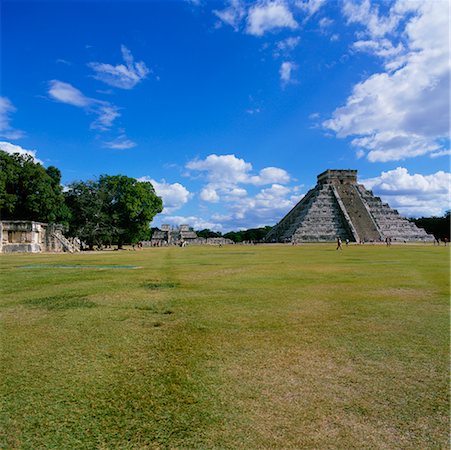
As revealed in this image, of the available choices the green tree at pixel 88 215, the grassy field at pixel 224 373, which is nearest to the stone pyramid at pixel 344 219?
the green tree at pixel 88 215

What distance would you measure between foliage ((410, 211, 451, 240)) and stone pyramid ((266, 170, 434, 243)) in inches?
580

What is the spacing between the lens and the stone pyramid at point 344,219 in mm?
57250

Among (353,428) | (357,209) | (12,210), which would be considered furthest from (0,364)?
(357,209)

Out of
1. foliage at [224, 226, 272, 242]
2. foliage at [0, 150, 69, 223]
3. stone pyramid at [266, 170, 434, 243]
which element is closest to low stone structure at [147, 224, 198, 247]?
stone pyramid at [266, 170, 434, 243]

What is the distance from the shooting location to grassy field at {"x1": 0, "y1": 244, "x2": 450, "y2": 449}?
9.18 ft

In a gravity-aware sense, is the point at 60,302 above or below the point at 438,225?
below

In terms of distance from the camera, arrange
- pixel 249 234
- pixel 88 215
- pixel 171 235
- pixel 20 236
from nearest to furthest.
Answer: pixel 20 236, pixel 88 215, pixel 171 235, pixel 249 234

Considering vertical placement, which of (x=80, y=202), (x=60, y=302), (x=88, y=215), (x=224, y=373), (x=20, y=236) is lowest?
(x=224, y=373)

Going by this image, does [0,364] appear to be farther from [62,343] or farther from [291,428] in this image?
[291,428]

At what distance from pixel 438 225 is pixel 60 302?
85.6 metres

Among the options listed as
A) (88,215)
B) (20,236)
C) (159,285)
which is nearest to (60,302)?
(159,285)

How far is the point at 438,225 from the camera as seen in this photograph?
7788 centimetres

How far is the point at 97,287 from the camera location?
9492 millimetres

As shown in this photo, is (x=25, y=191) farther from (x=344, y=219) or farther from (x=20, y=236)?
(x=344, y=219)
